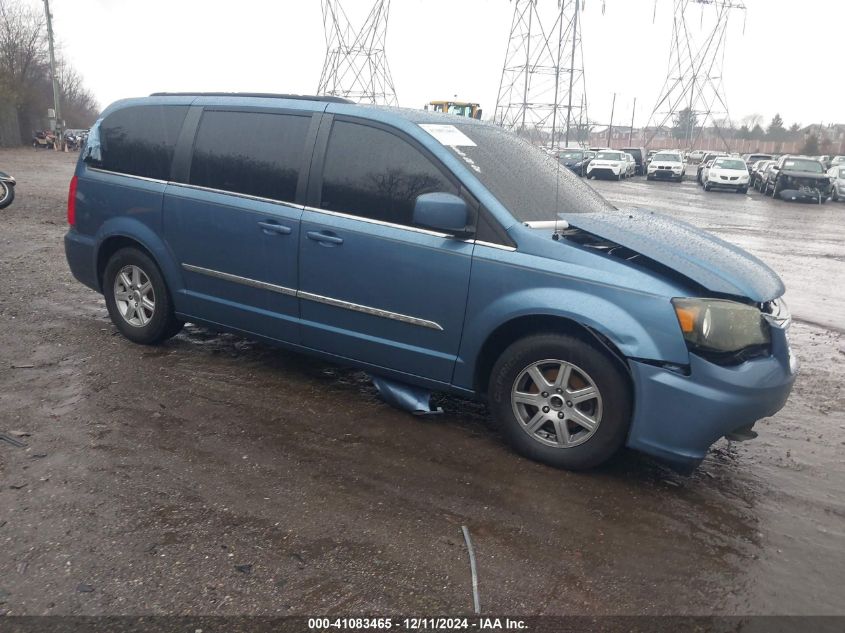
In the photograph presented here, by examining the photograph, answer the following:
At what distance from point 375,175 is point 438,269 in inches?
30.2

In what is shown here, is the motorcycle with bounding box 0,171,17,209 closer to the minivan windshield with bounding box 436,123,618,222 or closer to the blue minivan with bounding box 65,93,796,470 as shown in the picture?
the blue minivan with bounding box 65,93,796,470

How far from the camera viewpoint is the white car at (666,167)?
37.1 meters

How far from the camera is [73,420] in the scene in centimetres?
408

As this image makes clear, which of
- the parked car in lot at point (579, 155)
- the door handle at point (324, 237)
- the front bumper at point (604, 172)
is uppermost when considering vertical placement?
the parked car in lot at point (579, 155)

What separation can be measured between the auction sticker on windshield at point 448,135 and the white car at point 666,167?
35717mm

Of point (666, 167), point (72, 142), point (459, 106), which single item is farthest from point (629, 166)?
point (72, 142)

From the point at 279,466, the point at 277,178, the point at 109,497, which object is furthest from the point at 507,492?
the point at 277,178

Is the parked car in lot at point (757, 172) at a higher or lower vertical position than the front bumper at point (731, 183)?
higher

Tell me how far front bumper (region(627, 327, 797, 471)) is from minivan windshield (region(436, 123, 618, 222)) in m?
1.17

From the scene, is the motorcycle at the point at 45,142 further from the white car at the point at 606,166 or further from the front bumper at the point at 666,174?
the front bumper at the point at 666,174

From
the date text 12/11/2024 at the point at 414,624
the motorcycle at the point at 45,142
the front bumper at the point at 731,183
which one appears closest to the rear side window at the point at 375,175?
the date text 12/11/2024 at the point at 414,624

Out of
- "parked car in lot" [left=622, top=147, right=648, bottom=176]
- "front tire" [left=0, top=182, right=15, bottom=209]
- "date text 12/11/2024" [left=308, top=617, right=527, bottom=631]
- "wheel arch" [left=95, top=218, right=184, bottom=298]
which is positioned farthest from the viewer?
"parked car in lot" [left=622, top=147, right=648, bottom=176]

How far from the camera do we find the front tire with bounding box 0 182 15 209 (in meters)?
12.8

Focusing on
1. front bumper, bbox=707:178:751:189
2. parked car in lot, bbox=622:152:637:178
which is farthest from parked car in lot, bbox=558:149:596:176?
front bumper, bbox=707:178:751:189
